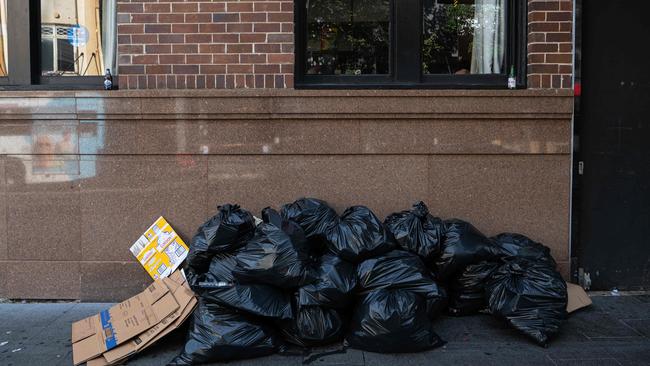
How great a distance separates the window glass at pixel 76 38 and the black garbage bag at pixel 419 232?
310 cm

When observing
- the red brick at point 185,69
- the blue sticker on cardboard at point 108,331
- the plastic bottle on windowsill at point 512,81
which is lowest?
the blue sticker on cardboard at point 108,331

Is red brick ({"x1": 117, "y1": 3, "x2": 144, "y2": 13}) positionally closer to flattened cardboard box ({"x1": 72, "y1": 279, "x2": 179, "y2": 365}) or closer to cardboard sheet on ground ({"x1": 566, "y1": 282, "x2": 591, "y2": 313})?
flattened cardboard box ({"x1": 72, "y1": 279, "x2": 179, "y2": 365})

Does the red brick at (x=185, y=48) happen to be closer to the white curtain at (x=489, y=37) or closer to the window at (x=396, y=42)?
the window at (x=396, y=42)

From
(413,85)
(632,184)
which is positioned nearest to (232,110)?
(413,85)

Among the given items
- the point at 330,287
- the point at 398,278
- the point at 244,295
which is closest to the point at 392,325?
the point at 398,278

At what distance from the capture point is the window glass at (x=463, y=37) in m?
5.32

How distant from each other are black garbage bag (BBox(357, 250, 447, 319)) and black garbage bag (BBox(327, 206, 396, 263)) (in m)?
0.07

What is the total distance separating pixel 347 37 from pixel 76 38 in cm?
261

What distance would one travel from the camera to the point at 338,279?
4.00 meters

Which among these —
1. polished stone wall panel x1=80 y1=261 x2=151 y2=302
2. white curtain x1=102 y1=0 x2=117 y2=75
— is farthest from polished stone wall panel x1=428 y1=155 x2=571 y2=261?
white curtain x1=102 y1=0 x2=117 y2=75

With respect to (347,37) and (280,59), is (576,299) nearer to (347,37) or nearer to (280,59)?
(347,37)

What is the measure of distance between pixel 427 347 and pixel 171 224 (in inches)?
97.5

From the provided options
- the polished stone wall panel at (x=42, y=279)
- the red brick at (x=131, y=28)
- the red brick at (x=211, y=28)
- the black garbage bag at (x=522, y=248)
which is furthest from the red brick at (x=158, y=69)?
the black garbage bag at (x=522, y=248)

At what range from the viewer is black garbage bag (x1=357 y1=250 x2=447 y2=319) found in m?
4.05
